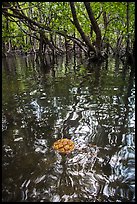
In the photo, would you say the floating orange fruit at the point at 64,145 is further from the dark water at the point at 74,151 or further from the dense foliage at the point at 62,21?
the dense foliage at the point at 62,21

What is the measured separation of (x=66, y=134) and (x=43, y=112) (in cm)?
109

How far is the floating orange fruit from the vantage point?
288cm

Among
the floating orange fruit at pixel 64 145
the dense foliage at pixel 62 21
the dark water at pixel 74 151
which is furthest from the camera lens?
the dense foliage at pixel 62 21

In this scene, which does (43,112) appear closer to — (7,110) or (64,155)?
(7,110)

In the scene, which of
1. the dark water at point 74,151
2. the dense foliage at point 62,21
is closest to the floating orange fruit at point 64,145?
the dark water at point 74,151

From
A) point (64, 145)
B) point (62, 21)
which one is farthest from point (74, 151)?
point (62, 21)

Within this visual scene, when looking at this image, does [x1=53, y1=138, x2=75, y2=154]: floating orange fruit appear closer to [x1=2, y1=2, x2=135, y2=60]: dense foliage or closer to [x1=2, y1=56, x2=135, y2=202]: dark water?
[x1=2, y1=56, x2=135, y2=202]: dark water

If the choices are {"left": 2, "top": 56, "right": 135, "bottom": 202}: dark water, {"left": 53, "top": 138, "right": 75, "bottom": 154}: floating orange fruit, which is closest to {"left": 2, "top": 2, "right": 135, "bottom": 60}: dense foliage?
{"left": 2, "top": 56, "right": 135, "bottom": 202}: dark water

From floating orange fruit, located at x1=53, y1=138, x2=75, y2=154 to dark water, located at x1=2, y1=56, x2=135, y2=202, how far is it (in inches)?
3.0

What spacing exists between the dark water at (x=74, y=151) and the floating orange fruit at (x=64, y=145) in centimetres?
8

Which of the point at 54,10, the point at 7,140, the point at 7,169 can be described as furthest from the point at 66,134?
the point at 54,10

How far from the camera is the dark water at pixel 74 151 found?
2.18 metres

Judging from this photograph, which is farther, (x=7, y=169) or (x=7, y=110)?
(x=7, y=110)

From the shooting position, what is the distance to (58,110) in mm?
4434
